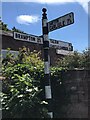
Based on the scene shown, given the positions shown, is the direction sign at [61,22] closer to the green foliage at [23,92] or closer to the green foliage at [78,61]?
the green foliage at [23,92]

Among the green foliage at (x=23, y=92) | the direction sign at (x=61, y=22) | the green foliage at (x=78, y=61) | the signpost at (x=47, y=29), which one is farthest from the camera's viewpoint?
the green foliage at (x=78, y=61)

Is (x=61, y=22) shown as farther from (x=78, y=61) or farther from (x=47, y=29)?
(x=78, y=61)

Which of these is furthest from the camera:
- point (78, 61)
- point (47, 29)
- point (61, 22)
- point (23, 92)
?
point (78, 61)

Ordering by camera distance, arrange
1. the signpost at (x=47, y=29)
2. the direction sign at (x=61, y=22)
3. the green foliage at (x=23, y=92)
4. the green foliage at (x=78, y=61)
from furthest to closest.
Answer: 1. the green foliage at (x=78, y=61)
2. the green foliage at (x=23, y=92)
3. the signpost at (x=47, y=29)
4. the direction sign at (x=61, y=22)

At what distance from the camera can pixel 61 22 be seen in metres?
7.26

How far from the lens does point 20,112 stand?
7.52 m

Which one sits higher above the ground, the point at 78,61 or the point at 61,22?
the point at 61,22

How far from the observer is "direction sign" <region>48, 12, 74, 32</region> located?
7.11 metres

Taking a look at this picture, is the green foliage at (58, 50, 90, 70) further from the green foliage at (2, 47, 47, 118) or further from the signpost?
the signpost

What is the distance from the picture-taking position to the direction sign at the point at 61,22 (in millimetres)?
7105

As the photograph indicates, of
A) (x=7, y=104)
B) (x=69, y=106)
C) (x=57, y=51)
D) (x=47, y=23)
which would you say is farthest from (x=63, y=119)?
(x=57, y=51)

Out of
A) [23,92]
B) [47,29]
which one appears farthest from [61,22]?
[23,92]

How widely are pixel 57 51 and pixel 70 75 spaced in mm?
16012

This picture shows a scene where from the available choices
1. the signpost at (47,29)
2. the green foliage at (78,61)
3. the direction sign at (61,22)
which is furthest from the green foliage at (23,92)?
the direction sign at (61,22)
